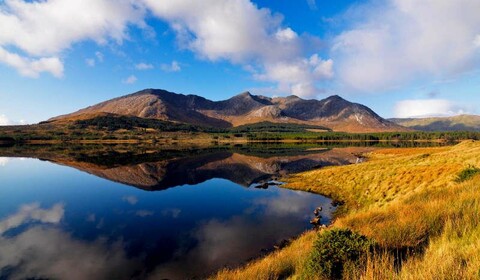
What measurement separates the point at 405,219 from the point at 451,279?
7.12m

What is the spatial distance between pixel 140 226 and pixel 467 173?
31.6 metres

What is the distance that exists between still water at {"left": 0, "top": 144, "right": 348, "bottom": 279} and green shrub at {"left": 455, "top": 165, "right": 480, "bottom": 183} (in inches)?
489

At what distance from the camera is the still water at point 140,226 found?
855 inches

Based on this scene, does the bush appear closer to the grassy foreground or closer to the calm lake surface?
the grassy foreground

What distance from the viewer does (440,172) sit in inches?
1217

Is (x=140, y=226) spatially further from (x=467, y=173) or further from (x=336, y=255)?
(x=467, y=173)

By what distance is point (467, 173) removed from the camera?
25.4 metres

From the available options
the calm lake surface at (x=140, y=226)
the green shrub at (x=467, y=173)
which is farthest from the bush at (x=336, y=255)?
the green shrub at (x=467, y=173)

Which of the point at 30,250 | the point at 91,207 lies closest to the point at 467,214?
the point at 30,250

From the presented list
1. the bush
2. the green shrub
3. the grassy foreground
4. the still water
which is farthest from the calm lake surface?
the green shrub

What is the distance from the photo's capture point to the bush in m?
9.16

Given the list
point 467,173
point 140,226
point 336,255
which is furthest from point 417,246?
point 140,226

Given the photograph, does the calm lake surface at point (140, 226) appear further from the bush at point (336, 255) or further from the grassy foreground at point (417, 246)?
the bush at point (336, 255)

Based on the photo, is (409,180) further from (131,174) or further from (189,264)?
(131,174)
